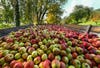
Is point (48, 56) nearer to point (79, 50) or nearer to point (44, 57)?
point (44, 57)

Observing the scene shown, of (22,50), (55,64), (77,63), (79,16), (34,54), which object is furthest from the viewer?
(79,16)

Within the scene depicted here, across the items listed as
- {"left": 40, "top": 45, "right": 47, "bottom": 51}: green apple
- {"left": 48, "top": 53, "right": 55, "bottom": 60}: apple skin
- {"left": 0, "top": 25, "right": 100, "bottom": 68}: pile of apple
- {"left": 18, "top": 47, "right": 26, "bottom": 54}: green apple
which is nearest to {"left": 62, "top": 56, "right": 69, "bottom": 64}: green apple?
{"left": 0, "top": 25, "right": 100, "bottom": 68}: pile of apple

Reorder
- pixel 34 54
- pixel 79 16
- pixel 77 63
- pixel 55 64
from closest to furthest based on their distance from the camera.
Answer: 1. pixel 55 64
2. pixel 77 63
3. pixel 34 54
4. pixel 79 16

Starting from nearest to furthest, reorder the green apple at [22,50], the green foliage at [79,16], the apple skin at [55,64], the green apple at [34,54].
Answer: the apple skin at [55,64] → the green apple at [34,54] → the green apple at [22,50] → the green foliage at [79,16]

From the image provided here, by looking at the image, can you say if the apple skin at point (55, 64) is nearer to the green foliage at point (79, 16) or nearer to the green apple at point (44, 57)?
the green apple at point (44, 57)

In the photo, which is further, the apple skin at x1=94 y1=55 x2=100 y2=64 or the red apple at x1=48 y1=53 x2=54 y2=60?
the apple skin at x1=94 y1=55 x2=100 y2=64

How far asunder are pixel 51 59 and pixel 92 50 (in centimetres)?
65

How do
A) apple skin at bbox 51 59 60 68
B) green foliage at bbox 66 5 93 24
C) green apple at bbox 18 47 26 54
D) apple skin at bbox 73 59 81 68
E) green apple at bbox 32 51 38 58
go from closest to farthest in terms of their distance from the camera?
apple skin at bbox 51 59 60 68 < apple skin at bbox 73 59 81 68 < green apple at bbox 32 51 38 58 < green apple at bbox 18 47 26 54 < green foliage at bbox 66 5 93 24

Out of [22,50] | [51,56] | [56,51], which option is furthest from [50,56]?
[22,50]

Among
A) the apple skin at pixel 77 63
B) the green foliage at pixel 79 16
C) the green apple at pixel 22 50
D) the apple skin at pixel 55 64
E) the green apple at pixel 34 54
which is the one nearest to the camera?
the apple skin at pixel 55 64

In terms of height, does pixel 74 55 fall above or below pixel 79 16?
above

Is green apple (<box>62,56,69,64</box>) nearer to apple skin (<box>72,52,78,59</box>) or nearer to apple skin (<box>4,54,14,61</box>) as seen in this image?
apple skin (<box>72,52,78,59</box>)

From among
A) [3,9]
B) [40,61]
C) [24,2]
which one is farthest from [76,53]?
[3,9]

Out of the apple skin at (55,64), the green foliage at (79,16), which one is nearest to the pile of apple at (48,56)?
the apple skin at (55,64)
